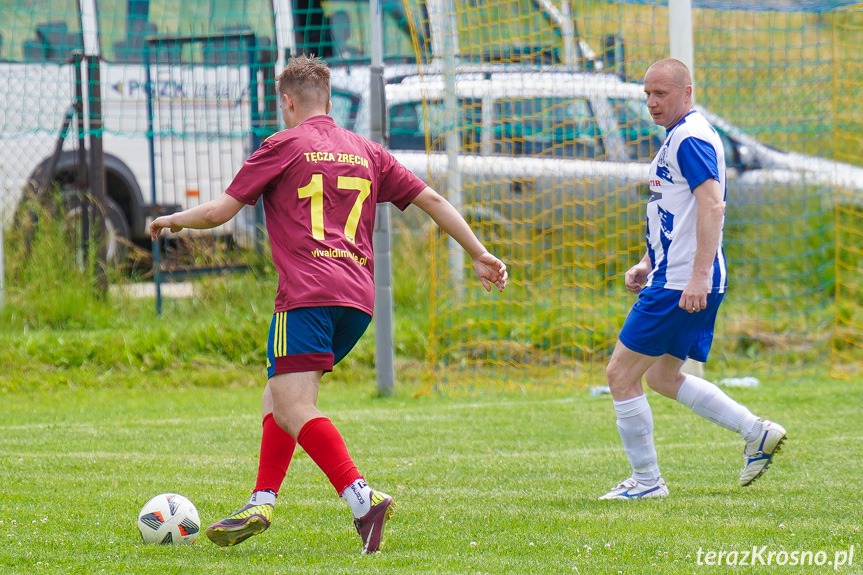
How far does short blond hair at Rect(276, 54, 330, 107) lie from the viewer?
4.12 metres

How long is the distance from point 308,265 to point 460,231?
705 mm

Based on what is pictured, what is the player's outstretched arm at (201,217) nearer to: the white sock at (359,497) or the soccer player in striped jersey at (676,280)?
the white sock at (359,497)

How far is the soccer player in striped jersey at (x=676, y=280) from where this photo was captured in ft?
14.9

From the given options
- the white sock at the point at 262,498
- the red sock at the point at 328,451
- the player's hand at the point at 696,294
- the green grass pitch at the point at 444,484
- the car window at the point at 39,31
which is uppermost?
the car window at the point at 39,31

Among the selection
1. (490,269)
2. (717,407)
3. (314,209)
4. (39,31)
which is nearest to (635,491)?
(717,407)

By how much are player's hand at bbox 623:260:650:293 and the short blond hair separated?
5.86 ft

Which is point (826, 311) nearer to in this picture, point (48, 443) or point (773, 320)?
point (773, 320)

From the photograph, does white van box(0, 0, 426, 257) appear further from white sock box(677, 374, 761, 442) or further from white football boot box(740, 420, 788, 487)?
white football boot box(740, 420, 788, 487)

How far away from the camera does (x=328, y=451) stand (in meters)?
3.86

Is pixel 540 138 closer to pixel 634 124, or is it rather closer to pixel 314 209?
pixel 634 124

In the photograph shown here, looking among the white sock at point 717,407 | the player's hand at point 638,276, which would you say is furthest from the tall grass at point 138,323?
the white sock at point 717,407

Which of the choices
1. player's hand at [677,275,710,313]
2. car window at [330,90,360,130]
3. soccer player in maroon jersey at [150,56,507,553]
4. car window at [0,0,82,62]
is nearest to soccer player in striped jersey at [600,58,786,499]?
player's hand at [677,275,710,313]

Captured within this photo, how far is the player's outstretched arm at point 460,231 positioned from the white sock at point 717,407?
124cm

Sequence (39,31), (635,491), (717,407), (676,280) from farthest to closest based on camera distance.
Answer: (39,31) → (717,407) → (635,491) → (676,280)
